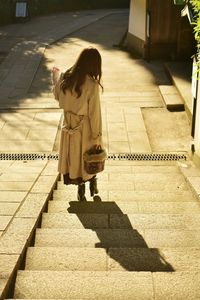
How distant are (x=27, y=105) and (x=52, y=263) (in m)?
9.14

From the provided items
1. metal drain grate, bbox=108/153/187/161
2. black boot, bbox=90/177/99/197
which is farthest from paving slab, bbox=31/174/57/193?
metal drain grate, bbox=108/153/187/161

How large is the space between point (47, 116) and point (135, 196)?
19.1 feet

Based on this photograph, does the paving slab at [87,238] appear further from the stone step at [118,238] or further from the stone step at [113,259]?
the stone step at [113,259]

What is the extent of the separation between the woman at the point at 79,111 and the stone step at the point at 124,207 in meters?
0.35

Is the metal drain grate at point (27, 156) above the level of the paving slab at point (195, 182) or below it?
below

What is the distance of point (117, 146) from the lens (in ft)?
A: 30.3

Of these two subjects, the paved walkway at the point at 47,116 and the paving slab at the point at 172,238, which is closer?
the paving slab at the point at 172,238

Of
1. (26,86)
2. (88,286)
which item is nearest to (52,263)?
(88,286)

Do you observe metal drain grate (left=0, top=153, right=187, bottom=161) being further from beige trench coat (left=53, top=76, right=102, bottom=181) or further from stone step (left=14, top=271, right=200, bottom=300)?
stone step (left=14, top=271, right=200, bottom=300)

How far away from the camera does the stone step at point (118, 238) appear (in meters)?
3.83

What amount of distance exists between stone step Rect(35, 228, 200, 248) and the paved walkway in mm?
194

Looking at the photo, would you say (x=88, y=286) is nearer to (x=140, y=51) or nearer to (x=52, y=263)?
(x=52, y=263)

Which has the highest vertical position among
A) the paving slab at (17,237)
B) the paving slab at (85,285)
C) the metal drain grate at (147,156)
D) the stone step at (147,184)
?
the paving slab at (85,285)

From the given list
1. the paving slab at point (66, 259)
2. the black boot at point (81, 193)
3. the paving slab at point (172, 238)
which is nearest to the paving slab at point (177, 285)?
the paving slab at point (66, 259)
